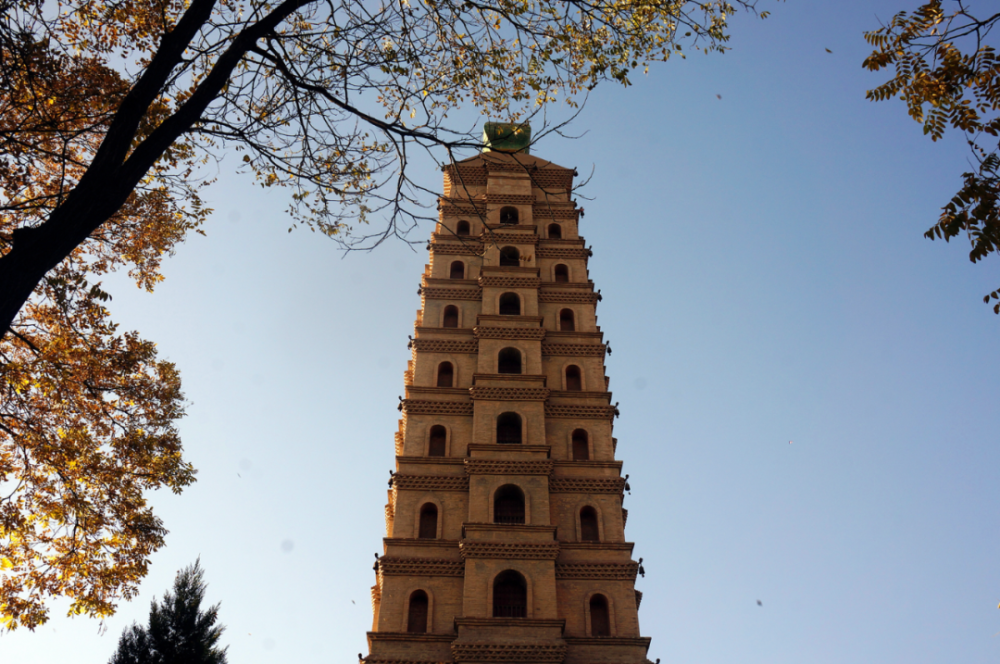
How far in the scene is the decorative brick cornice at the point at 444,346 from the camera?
30.9 m

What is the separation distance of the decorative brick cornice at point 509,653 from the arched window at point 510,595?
5.27 feet

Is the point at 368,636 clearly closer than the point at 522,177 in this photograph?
Yes

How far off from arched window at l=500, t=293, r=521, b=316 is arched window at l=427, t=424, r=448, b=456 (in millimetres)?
6450

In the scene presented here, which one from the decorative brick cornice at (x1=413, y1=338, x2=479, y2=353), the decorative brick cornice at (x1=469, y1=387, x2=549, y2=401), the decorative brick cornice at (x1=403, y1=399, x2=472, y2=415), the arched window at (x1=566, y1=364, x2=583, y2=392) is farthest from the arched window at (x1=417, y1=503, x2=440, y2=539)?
the arched window at (x1=566, y1=364, x2=583, y2=392)

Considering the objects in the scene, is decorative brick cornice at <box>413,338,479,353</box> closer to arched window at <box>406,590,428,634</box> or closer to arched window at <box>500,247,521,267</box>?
arched window at <box>500,247,521,267</box>

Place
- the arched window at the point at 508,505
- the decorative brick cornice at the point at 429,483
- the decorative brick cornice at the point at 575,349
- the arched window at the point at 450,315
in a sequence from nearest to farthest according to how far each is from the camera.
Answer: the arched window at the point at 508,505 < the decorative brick cornice at the point at 429,483 < the decorative brick cornice at the point at 575,349 < the arched window at the point at 450,315

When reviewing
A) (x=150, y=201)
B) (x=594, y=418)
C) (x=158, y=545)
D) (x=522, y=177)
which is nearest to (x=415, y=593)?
(x=594, y=418)

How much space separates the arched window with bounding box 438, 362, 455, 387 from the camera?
30.4 m

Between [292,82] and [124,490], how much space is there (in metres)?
6.72

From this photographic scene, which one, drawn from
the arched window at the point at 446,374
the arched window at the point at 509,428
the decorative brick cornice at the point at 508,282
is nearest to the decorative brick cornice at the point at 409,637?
the arched window at the point at 509,428

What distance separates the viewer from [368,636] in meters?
22.7

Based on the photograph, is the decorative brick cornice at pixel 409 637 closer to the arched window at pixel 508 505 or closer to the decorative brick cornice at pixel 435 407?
the arched window at pixel 508 505

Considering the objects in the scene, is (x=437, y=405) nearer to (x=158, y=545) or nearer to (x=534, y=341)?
(x=534, y=341)

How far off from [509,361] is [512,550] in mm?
9101
